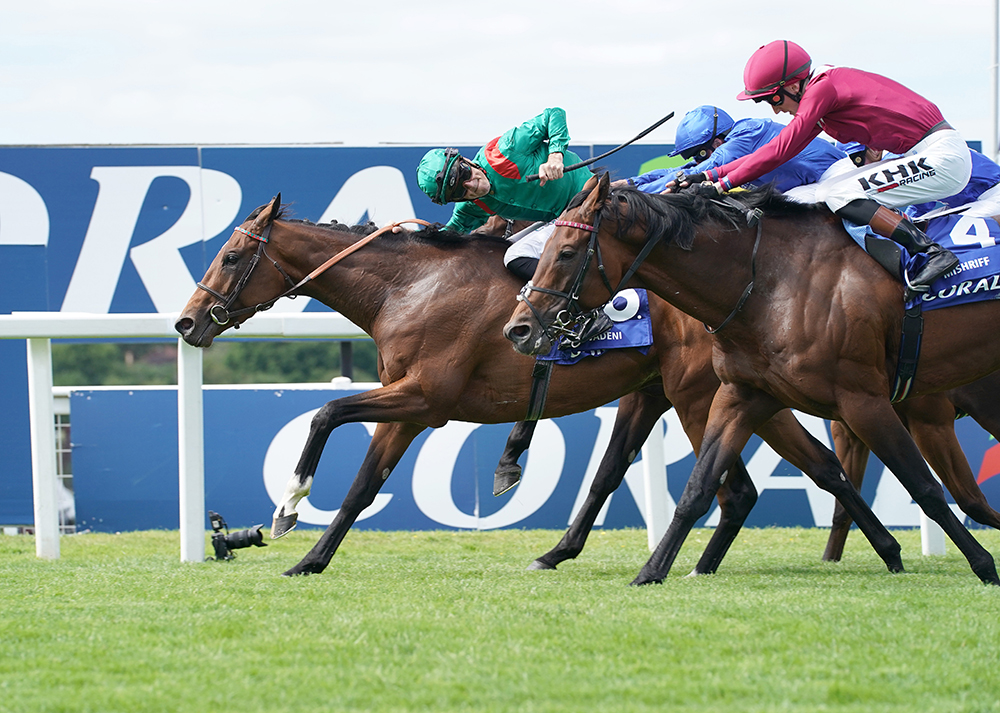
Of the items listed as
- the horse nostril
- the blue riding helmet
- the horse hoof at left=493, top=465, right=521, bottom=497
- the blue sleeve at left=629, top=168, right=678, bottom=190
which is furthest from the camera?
the horse hoof at left=493, top=465, right=521, bottom=497

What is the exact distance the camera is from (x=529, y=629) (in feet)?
12.0

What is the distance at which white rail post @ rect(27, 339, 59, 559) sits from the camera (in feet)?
20.4

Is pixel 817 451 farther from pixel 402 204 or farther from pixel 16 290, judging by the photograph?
pixel 16 290

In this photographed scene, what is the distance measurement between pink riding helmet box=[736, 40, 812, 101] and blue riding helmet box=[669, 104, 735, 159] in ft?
2.79

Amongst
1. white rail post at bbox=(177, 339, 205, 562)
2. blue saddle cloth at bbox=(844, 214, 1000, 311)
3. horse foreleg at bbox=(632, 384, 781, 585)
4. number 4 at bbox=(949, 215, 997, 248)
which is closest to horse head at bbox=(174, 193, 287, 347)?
white rail post at bbox=(177, 339, 205, 562)

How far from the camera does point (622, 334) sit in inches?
226

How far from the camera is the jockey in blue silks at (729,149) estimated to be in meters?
5.59

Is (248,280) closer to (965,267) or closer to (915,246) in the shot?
(915,246)

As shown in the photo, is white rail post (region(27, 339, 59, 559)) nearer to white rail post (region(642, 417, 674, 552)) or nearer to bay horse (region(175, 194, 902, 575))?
bay horse (region(175, 194, 902, 575))

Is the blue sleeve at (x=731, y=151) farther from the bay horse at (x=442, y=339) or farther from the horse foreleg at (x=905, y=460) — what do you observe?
the horse foreleg at (x=905, y=460)

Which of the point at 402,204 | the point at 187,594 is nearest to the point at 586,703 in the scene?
the point at 187,594

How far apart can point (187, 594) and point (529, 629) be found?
1656mm

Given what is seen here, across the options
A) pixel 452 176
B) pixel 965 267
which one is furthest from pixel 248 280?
pixel 965 267

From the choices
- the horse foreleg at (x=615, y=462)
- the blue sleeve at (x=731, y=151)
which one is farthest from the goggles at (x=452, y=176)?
the horse foreleg at (x=615, y=462)
